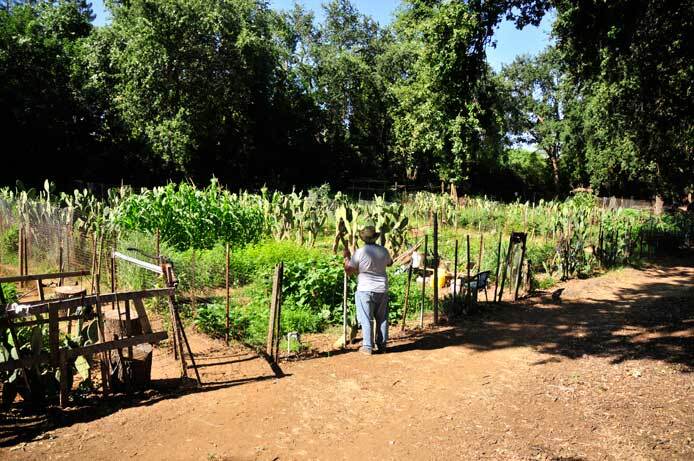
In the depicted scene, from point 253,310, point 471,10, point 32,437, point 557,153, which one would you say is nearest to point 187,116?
point 471,10

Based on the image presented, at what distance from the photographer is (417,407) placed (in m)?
4.69

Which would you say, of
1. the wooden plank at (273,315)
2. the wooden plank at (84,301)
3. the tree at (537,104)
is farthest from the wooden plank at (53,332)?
the tree at (537,104)

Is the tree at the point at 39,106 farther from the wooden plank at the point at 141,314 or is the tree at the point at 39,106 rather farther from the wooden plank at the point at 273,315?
the wooden plank at the point at 273,315

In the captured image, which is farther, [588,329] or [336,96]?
[336,96]

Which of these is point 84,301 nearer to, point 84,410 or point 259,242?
point 84,410

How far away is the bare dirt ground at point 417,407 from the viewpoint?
153 inches

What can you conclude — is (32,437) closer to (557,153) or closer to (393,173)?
(393,173)

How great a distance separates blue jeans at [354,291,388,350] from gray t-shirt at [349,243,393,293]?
0.08 metres

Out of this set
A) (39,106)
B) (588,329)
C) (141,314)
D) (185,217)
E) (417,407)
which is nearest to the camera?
(417,407)

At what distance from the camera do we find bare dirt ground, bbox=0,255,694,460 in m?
3.88

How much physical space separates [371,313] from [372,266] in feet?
1.86

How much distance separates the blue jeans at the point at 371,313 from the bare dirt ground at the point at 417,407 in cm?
21

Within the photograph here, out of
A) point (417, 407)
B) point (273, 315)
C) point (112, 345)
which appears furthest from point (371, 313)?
point (112, 345)

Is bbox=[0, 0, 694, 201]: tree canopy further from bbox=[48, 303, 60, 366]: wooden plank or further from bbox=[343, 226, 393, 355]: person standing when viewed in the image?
bbox=[48, 303, 60, 366]: wooden plank
